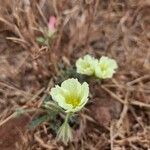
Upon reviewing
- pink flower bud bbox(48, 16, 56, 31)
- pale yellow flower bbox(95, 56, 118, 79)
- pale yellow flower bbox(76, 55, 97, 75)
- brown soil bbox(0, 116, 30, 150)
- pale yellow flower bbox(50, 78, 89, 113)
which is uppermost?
pink flower bud bbox(48, 16, 56, 31)

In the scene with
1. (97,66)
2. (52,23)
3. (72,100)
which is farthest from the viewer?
(52,23)

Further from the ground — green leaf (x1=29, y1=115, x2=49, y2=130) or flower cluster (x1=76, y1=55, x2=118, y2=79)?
flower cluster (x1=76, y1=55, x2=118, y2=79)

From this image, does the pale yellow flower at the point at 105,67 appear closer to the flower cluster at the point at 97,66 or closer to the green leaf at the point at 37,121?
the flower cluster at the point at 97,66

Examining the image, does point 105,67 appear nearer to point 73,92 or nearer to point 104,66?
point 104,66

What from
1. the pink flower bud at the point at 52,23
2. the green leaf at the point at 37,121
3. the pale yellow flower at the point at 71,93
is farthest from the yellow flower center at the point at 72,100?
the pink flower bud at the point at 52,23

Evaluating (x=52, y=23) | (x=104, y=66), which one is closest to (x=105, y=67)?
(x=104, y=66)

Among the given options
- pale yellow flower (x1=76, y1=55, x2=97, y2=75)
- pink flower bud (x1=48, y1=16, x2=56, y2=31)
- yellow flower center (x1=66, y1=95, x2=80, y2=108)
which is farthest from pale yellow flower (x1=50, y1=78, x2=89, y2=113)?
pink flower bud (x1=48, y1=16, x2=56, y2=31)

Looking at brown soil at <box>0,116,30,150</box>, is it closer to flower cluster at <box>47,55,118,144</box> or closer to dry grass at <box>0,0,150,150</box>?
dry grass at <box>0,0,150,150</box>

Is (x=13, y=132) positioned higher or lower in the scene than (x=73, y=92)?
lower
